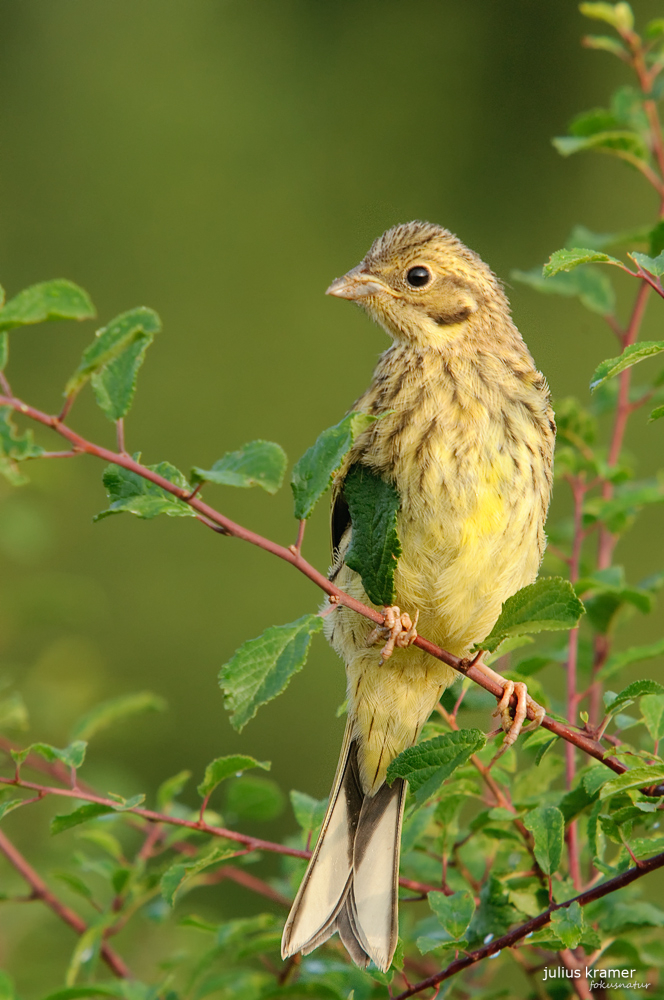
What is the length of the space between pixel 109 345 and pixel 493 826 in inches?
44.1

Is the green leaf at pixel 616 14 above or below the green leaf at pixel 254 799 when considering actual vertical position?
above

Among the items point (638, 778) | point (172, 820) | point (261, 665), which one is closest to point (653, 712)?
point (638, 778)

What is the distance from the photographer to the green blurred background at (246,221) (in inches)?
313

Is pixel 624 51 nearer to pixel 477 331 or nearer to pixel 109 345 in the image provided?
pixel 477 331

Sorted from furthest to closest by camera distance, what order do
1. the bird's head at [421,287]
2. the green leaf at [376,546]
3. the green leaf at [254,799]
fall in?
the bird's head at [421,287] → the green leaf at [254,799] → the green leaf at [376,546]

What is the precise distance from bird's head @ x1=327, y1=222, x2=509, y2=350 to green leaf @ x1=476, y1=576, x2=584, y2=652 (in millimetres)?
A: 1021

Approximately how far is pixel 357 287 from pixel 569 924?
1544 mm

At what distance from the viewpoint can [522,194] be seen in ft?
33.3

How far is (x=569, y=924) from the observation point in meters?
1.83

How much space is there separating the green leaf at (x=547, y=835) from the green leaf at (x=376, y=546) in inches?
16.2

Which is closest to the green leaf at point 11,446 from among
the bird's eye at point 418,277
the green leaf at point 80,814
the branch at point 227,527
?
the branch at point 227,527

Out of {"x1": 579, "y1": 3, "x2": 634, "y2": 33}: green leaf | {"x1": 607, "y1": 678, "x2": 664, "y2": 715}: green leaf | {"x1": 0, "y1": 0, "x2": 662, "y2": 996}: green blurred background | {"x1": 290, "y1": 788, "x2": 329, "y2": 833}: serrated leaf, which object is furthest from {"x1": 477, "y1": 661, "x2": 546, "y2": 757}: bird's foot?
{"x1": 0, "y1": 0, "x2": 662, "y2": 996}: green blurred background

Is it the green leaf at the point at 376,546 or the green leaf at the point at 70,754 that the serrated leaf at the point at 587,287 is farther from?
the green leaf at the point at 70,754

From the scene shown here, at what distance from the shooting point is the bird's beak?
113 inches
